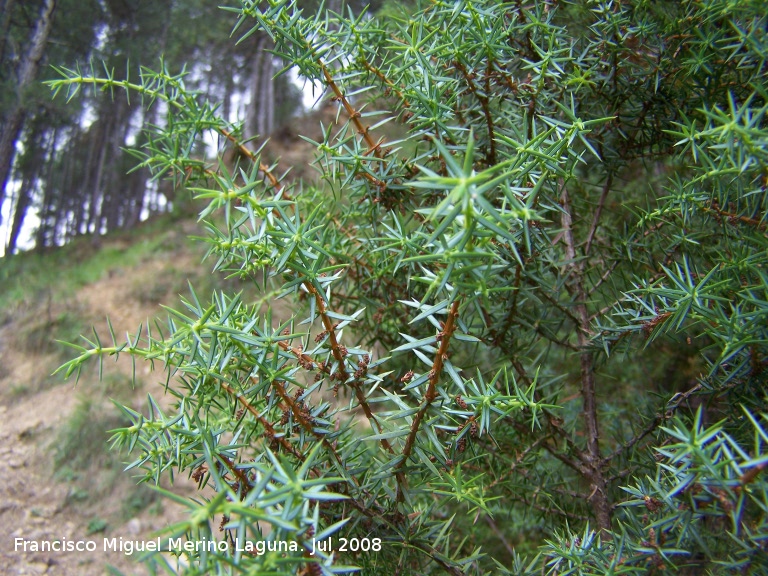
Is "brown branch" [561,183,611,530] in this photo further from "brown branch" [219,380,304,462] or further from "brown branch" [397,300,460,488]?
"brown branch" [219,380,304,462]

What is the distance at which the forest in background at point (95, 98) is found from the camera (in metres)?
6.06

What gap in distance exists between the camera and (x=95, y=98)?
8266 mm

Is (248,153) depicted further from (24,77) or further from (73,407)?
(24,77)

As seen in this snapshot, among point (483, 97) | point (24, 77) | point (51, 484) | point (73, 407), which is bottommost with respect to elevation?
point (51, 484)

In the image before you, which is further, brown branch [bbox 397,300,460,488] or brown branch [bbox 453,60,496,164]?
brown branch [bbox 453,60,496,164]

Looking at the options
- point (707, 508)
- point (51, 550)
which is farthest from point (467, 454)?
point (51, 550)

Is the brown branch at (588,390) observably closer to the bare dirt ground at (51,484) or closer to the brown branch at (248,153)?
the brown branch at (248,153)

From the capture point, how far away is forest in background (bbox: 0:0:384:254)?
6059 mm

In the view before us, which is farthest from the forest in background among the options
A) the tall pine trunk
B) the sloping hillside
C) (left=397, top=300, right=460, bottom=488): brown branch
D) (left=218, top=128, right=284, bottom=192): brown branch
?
(left=397, top=300, right=460, bottom=488): brown branch

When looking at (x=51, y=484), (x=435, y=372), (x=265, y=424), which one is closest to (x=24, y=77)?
(x=51, y=484)

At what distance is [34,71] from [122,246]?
10.4ft

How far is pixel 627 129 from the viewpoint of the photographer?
4.60 feet

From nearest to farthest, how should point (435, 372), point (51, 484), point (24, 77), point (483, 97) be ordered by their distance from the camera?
point (435, 372) → point (483, 97) → point (51, 484) → point (24, 77)

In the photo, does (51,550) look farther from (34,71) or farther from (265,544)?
(34,71)
